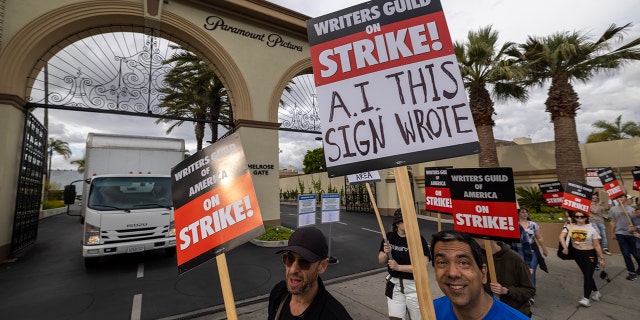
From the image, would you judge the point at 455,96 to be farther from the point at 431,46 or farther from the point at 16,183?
the point at 16,183

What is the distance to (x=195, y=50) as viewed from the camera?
11031 millimetres

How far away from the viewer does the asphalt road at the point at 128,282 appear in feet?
15.5

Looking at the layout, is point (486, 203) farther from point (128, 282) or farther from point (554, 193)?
point (554, 193)

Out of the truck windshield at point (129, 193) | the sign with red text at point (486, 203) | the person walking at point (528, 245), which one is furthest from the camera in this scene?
the truck windshield at point (129, 193)

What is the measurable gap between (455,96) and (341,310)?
1.67 metres

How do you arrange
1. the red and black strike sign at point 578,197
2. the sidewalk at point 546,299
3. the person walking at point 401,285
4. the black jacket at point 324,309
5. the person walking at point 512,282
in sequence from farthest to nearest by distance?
the red and black strike sign at point 578,197 → the sidewalk at point 546,299 → the person walking at point 401,285 → the person walking at point 512,282 → the black jacket at point 324,309

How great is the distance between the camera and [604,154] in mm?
15883

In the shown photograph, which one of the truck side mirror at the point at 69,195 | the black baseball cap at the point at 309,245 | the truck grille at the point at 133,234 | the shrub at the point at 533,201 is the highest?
Answer: the truck side mirror at the point at 69,195

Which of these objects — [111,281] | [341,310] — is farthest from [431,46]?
[111,281]

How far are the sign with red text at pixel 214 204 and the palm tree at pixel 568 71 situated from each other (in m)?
14.7

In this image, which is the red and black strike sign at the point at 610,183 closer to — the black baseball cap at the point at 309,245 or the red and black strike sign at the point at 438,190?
the red and black strike sign at the point at 438,190

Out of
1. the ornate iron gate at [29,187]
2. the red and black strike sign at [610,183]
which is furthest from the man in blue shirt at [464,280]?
the ornate iron gate at [29,187]

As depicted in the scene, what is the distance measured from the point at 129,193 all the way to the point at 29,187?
15.5 ft

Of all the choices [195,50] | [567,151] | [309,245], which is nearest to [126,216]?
[309,245]
